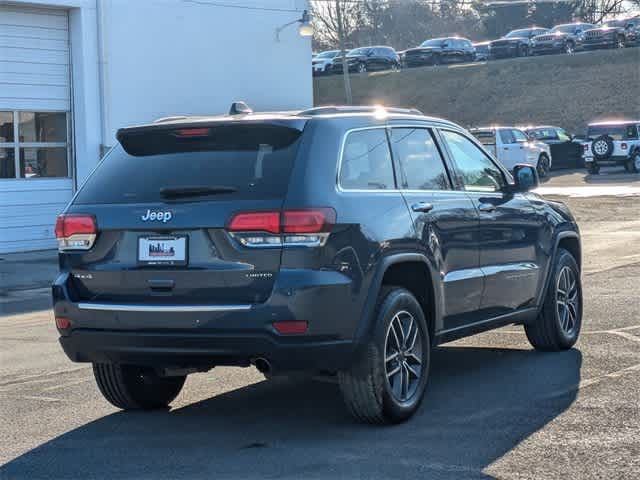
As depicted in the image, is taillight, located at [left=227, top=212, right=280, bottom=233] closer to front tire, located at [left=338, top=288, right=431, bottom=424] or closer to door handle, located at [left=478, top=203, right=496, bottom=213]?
A: front tire, located at [left=338, top=288, right=431, bottom=424]

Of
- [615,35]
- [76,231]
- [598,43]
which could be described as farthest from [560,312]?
[598,43]

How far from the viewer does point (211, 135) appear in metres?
6.59

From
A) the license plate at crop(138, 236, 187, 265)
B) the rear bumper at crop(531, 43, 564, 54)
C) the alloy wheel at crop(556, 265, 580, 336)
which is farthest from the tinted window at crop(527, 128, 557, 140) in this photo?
A: the license plate at crop(138, 236, 187, 265)

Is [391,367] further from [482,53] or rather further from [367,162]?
[482,53]

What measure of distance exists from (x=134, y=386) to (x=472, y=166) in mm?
2730

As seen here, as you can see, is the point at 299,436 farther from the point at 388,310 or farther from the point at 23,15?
the point at 23,15

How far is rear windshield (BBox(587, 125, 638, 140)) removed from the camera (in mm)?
38750

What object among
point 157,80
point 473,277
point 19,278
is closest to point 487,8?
point 157,80

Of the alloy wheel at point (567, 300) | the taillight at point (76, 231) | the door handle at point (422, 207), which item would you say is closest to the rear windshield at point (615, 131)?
the alloy wheel at point (567, 300)

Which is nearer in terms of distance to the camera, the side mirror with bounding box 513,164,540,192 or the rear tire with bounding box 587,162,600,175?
the side mirror with bounding box 513,164,540,192

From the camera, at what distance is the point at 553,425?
6.49 metres

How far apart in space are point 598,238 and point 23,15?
10.6 m

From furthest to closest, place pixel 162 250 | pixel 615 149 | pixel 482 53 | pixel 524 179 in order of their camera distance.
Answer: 1. pixel 482 53
2. pixel 615 149
3. pixel 524 179
4. pixel 162 250

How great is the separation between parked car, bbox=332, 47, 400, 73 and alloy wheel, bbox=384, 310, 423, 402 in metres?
57.5
